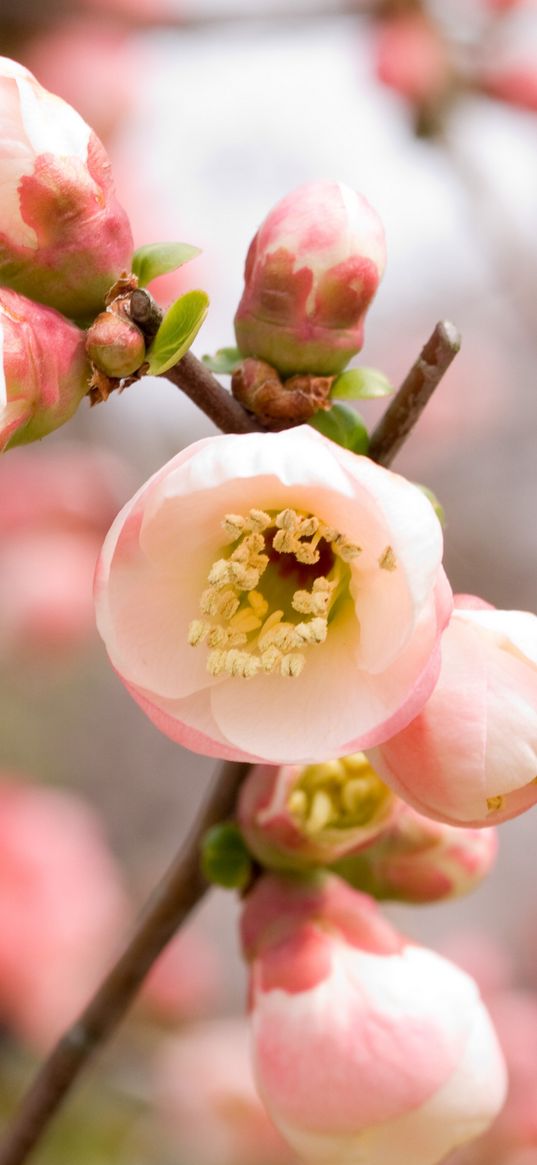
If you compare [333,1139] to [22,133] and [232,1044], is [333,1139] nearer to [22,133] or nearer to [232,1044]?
[22,133]

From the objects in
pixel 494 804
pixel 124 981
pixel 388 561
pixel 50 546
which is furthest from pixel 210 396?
pixel 50 546

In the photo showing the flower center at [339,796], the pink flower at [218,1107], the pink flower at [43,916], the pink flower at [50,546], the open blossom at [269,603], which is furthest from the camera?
the pink flower at [50,546]

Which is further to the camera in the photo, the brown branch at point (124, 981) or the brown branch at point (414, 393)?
the brown branch at point (124, 981)

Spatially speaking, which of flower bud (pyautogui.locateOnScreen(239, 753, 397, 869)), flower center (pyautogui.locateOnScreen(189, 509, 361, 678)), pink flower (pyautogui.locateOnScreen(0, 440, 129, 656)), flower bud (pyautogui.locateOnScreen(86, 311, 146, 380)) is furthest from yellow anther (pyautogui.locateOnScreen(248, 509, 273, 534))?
pink flower (pyautogui.locateOnScreen(0, 440, 129, 656))

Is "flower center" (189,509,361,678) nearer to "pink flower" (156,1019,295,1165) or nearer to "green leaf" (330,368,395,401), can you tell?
"green leaf" (330,368,395,401)

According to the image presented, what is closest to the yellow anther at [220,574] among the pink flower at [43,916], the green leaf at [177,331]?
the green leaf at [177,331]

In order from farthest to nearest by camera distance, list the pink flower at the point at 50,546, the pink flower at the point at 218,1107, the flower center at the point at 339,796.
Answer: the pink flower at the point at 50,546 < the pink flower at the point at 218,1107 < the flower center at the point at 339,796

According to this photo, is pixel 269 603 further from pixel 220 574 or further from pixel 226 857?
pixel 226 857

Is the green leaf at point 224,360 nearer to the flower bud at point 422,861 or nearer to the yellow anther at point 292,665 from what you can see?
the yellow anther at point 292,665
